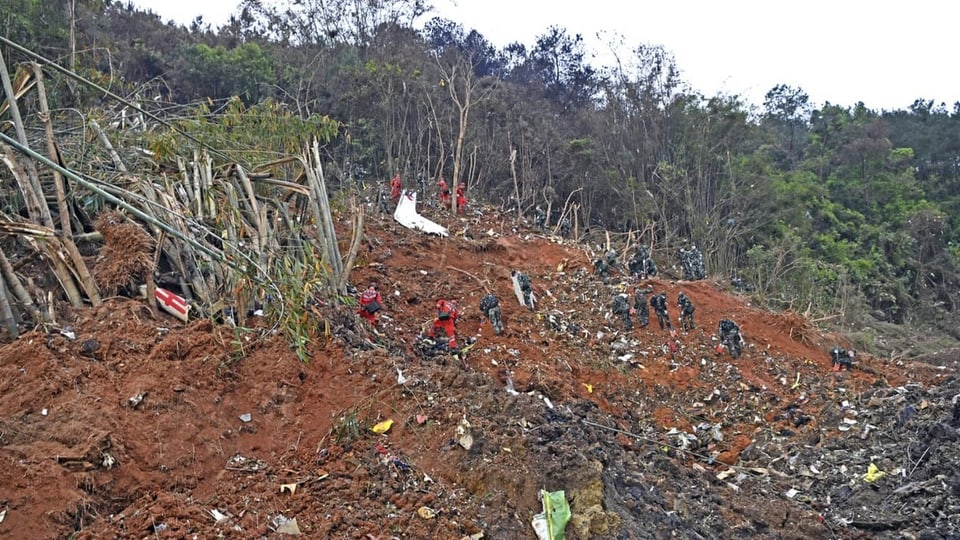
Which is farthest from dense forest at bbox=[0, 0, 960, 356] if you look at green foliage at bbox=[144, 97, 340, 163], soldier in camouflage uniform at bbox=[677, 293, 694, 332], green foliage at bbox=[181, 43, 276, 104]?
green foliage at bbox=[144, 97, 340, 163]

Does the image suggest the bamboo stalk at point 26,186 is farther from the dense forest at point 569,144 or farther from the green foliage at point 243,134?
the dense forest at point 569,144

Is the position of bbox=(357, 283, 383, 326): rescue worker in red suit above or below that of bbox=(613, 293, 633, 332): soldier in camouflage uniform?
above

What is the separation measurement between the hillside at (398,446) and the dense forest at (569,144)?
467cm

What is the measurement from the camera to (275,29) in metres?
15.1

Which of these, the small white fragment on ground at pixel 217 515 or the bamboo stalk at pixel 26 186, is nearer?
the small white fragment on ground at pixel 217 515

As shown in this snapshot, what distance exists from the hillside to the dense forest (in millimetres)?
4670

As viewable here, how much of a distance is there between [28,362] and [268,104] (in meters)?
3.80

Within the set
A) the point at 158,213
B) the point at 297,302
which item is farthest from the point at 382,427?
the point at 158,213

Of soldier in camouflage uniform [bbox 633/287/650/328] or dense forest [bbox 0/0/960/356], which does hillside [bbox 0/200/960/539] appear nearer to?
soldier in camouflage uniform [bbox 633/287/650/328]

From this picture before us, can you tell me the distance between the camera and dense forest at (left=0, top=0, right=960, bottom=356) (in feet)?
42.2

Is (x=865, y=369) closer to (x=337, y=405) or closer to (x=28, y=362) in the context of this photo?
(x=337, y=405)

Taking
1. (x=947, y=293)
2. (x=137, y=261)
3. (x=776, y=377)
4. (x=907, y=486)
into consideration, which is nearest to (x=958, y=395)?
(x=907, y=486)

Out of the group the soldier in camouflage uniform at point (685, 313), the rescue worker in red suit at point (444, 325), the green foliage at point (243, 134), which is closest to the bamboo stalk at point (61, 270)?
the green foliage at point (243, 134)

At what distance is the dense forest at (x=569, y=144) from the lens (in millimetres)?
12859
